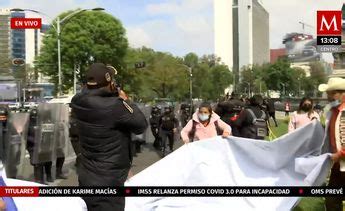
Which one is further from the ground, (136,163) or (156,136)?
(156,136)

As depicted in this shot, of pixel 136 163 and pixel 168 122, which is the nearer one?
pixel 136 163

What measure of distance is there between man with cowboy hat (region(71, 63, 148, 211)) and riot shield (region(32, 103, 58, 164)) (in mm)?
7166

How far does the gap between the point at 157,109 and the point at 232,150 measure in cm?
1102

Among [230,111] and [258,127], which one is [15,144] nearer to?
[230,111]

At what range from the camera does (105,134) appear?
14.5ft

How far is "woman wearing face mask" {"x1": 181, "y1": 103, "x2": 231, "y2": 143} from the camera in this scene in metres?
9.20

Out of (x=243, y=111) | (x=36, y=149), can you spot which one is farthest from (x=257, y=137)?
(x=36, y=149)

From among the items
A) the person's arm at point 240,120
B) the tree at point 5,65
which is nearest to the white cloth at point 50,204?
the person's arm at point 240,120

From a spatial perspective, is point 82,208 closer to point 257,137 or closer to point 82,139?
point 82,139

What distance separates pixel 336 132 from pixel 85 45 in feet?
204

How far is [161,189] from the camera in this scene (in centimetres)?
380

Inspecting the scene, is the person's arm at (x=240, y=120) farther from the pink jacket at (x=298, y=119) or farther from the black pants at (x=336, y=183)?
the black pants at (x=336, y=183)

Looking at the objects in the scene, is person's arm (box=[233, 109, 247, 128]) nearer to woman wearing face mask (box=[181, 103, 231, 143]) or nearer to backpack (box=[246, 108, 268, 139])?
backpack (box=[246, 108, 268, 139])

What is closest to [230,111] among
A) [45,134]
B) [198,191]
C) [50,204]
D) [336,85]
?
[45,134]
